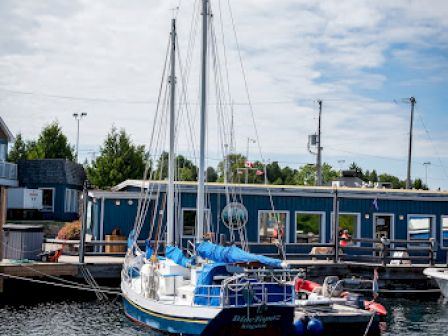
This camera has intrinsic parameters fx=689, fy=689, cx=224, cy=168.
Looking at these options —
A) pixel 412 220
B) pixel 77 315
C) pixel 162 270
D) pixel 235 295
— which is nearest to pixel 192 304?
pixel 235 295

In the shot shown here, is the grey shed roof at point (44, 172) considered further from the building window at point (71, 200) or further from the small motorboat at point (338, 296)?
the small motorboat at point (338, 296)

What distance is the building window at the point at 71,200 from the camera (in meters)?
50.3

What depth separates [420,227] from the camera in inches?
1297

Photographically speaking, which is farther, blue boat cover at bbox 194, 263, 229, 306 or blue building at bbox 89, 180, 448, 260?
blue building at bbox 89, 180, 448, 260

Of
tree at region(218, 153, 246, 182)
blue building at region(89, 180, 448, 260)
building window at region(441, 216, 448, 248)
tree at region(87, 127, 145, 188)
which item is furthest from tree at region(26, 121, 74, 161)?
building window at region(441, 216, 448, 248)

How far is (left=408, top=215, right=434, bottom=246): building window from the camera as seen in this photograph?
106 ft

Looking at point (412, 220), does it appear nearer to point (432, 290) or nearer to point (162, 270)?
point (432, 290)

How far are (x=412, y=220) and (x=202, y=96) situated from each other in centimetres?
1506

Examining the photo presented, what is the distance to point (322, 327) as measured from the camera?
1764cm

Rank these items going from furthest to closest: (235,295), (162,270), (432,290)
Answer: (432,290) < (162,270) < (235,295)

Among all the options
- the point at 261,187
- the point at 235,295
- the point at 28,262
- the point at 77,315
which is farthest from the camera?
the point at 261,187

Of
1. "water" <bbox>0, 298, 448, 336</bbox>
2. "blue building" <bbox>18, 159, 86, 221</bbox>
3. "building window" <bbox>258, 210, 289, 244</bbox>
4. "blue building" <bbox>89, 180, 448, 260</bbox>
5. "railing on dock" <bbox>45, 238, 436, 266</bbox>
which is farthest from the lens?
"blue building" <bbox>18, 159, 86, 221</bbox>

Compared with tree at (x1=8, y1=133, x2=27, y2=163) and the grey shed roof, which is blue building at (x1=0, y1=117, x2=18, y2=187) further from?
tree at (x1=8, y1=133, x2=27, y2=163)

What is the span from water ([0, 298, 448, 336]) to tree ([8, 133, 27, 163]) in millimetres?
50299
